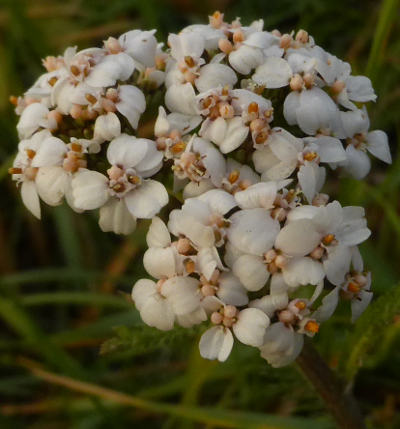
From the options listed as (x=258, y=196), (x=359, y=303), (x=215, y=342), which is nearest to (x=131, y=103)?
(x=258, y=196)

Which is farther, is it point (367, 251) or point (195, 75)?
point (367, 251)

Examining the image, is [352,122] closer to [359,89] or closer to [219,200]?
[359,89]

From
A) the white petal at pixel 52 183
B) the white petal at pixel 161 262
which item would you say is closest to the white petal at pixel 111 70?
the white petal at pixel 52 183

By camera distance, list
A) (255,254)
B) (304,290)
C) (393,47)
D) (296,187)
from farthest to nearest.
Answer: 1. (393,47)
2. (304,290)
3. (296,187)
4. (255,254)

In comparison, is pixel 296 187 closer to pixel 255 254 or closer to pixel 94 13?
pixel 255 254

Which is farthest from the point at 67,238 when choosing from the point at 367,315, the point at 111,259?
the point at 367,315

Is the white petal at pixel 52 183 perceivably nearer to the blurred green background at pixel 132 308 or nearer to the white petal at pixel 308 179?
the blurred green background at pixel 132 308

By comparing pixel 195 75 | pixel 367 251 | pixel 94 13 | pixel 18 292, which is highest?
pixel 195 75
